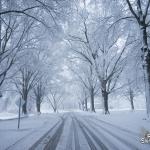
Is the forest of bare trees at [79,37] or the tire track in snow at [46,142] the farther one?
the forest of bare trees at [79,37]

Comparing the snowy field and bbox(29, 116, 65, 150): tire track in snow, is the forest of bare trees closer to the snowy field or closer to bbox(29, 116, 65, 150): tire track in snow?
the snowy field

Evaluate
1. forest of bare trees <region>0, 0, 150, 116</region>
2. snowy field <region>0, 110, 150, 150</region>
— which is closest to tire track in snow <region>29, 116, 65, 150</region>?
snowy field <region>0, 110, 150, 150</region>

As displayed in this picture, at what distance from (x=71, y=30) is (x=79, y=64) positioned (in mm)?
12788

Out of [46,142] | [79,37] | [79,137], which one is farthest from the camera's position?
[79,37]

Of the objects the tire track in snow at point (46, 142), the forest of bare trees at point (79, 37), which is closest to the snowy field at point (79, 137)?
the tire track in snow at point (46, 142)

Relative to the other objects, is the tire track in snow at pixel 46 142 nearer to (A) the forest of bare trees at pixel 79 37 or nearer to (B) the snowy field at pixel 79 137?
(B) the snowy field at pixel 79 137

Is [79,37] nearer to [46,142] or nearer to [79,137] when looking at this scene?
[79,137]

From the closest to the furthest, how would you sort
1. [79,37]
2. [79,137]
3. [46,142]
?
[46,142], [79,137], [79,37]

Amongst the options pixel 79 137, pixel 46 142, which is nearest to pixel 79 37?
pixel 79 137

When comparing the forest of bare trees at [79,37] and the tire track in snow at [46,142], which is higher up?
the forest of bare trees at [79,37]

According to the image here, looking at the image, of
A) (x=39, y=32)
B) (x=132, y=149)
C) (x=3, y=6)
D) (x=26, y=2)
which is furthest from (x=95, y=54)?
(x=132, y=149)

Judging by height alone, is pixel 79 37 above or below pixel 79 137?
above

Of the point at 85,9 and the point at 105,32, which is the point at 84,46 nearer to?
the point at 85,9

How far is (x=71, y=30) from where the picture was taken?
29.0 m
